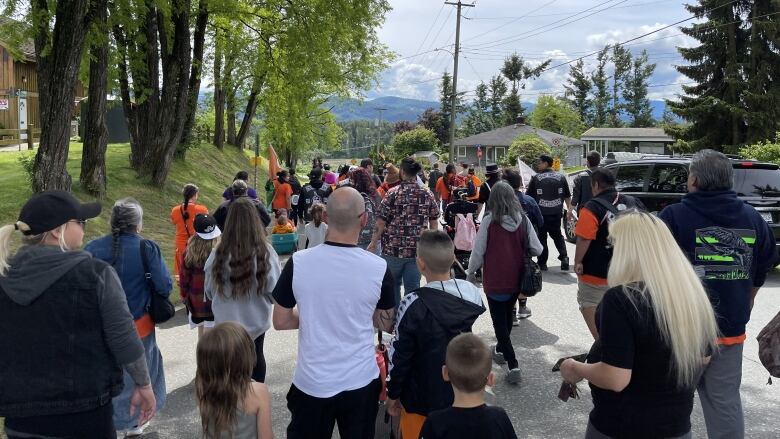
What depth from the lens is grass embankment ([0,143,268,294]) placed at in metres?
13.0

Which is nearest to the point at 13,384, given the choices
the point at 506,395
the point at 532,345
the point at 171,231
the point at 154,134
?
the point at 506,395

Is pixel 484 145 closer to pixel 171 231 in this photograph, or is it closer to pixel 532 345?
pixel 171 231

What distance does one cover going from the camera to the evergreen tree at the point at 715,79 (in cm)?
3312

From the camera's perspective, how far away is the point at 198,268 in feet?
16.4

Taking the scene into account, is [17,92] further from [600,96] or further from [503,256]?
[600,96]

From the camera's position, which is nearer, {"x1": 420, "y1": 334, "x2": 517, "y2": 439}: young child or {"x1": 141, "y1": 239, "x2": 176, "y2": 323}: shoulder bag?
{"x1": 420, "y1": 334, "x2": 517, "y2": 439}: young child

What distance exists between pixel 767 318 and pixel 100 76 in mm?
13422

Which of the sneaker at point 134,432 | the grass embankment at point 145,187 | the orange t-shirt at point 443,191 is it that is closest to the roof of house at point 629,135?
the grass embankment at point 145,187

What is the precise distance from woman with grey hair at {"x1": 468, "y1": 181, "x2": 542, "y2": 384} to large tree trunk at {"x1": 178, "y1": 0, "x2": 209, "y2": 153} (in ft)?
39.4

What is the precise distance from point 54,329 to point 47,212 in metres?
0.53

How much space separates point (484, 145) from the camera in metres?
74.6

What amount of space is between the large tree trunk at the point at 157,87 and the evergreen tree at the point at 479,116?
86.0 m

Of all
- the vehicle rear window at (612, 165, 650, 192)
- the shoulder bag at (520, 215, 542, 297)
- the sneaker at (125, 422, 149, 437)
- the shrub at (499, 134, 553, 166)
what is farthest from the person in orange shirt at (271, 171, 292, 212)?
the shrub at (499, 134, 553, 166)

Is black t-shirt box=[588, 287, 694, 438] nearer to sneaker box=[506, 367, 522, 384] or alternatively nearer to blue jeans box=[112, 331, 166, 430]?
sneaker box=[506, 367, 522, 384]
